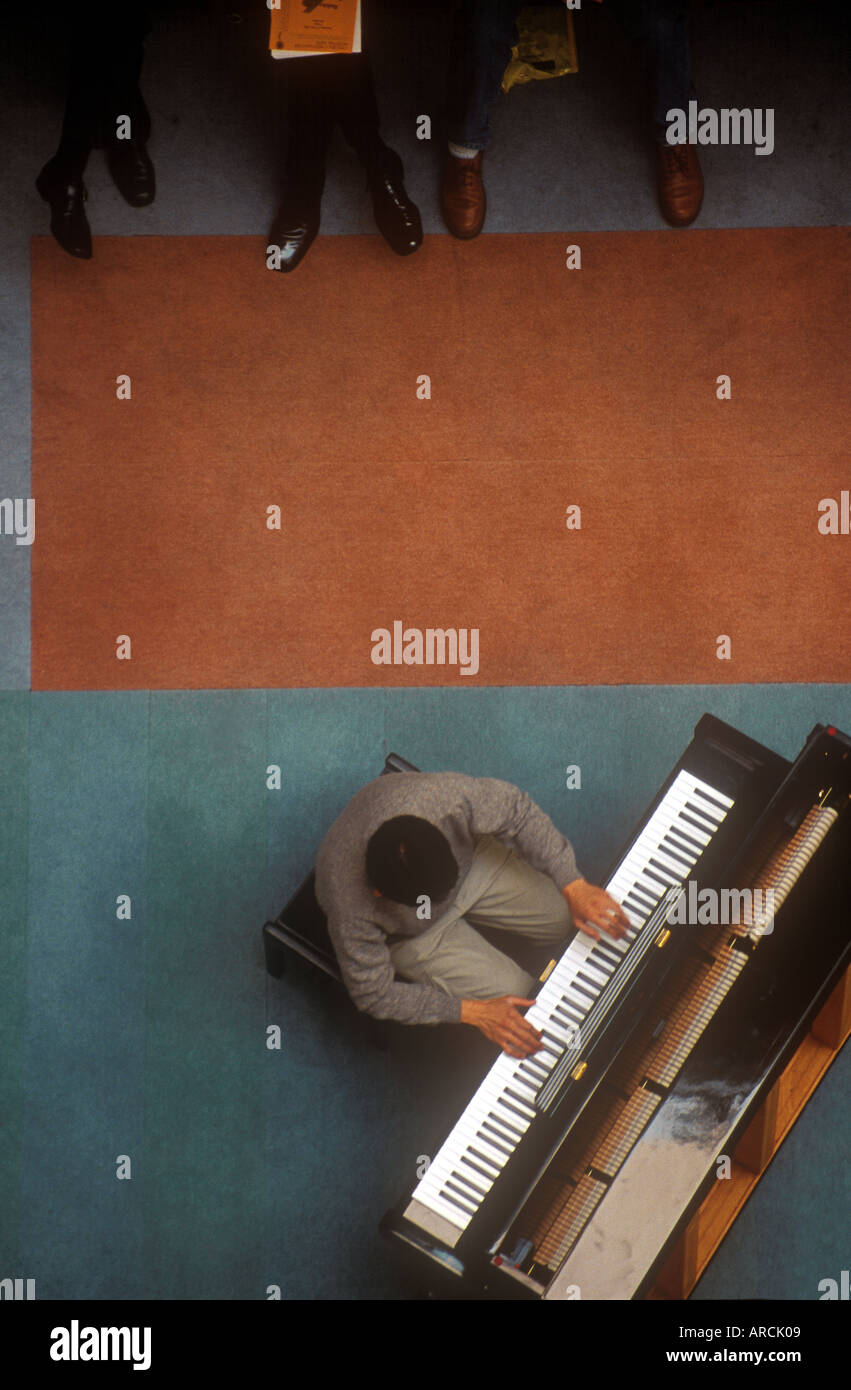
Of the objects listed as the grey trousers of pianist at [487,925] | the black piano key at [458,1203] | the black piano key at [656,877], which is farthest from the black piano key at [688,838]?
Result: the black piano key at [458,1203]

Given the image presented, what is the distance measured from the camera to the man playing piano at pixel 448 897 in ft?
9.36

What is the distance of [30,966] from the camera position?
13.0 ft

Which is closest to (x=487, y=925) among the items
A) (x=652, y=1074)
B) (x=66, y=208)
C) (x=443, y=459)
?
(x=652, y=1074)

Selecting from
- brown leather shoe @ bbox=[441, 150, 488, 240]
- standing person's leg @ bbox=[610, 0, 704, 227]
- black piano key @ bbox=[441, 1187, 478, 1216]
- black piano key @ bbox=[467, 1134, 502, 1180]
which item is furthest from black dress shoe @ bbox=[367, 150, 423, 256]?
black piano key @ bbox=[441, 1187, 478, 1216]

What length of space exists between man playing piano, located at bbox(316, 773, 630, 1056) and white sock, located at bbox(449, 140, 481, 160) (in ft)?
8.09

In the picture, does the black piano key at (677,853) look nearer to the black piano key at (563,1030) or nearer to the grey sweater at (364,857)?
the grey sweater at (364,857)

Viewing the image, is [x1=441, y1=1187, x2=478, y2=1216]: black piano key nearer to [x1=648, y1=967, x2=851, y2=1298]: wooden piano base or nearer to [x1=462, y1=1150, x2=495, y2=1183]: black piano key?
[x1=462, y1=1150, x2=495, y2=1183]: black piano key

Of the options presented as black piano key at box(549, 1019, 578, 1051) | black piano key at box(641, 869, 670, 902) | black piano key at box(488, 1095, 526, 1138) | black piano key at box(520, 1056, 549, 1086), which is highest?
black piano key at box(641, 869, 670, 902)

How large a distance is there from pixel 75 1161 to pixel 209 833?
1244mm

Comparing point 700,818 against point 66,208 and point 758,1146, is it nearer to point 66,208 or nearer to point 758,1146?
point 758,1146

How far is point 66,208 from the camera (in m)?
4.04

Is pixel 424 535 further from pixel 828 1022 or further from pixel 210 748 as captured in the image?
pixel 828 1022

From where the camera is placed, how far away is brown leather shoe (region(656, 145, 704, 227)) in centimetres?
419
